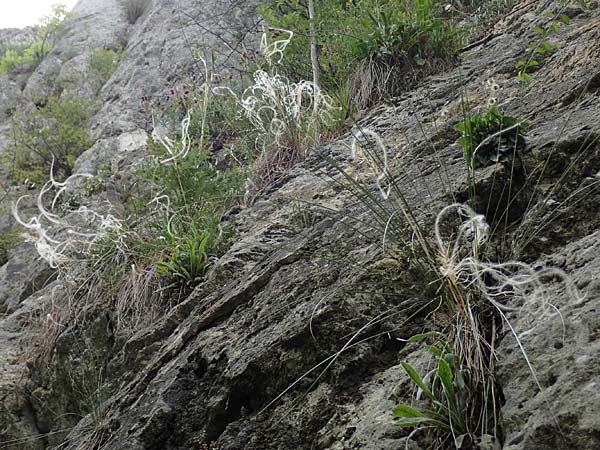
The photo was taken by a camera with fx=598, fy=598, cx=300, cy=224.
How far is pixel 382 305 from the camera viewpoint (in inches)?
89.0

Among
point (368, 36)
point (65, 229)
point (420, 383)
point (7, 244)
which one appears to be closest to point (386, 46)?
point (368, 36)

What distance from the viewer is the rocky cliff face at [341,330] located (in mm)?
1642

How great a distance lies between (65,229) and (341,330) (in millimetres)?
4536

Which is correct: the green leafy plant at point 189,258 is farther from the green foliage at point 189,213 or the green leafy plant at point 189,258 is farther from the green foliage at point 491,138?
the green foliage at point 491,138

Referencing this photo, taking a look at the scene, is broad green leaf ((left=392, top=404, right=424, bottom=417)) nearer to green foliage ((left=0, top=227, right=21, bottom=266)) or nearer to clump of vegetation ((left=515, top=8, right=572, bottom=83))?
clump of vegetation ((left=515, top=8, right=572, bottom=83))

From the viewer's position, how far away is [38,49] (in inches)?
494

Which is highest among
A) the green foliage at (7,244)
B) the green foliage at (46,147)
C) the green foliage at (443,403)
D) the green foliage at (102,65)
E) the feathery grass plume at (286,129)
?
the green foliage at (102,65)

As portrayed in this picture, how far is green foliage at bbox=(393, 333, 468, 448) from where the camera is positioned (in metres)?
1.63

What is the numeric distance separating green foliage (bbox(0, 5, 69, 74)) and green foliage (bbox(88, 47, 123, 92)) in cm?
231

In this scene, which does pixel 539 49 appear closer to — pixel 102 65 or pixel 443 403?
pixel 443 403

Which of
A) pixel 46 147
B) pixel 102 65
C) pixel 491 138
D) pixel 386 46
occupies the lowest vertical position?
pixel 491 138

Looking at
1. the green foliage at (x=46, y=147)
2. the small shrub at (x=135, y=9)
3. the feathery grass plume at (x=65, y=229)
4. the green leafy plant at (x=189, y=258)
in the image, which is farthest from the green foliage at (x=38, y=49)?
the green leafy plant at (x=189, y=258)

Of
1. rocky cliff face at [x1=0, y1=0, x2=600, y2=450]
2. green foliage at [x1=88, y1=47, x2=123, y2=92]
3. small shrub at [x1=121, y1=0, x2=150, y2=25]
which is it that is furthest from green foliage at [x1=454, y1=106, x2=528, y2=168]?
small shrub at [x1=121, y1=0, x2=150, y2=25]

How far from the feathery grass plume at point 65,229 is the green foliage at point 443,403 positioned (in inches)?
97.7
